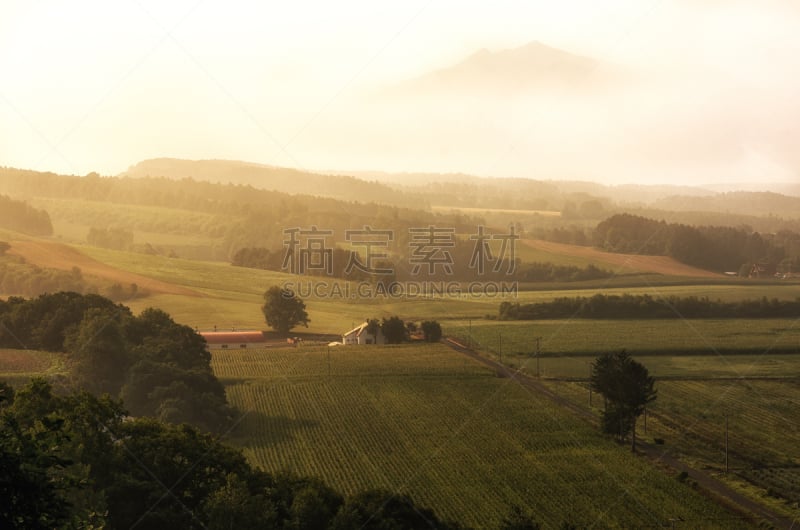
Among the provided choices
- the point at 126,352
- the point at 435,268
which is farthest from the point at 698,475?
the point at 435,268

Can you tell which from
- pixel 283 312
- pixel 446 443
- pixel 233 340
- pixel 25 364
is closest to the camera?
pixel 446 443

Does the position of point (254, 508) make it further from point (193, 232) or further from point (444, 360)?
point (193, 232)

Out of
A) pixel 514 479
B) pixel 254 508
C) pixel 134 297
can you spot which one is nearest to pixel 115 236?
pixel 134 297

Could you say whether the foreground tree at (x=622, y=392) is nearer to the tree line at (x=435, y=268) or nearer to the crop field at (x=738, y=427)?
the crop field at (x=738, y=427)

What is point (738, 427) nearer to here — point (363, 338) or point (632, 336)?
point (632, 336)

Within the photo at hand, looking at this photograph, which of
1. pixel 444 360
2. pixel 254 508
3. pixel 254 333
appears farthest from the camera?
pixel 254 333

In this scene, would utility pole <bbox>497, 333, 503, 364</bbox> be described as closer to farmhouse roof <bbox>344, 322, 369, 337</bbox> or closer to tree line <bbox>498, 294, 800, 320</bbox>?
tree line <bbox>498, 294, 800, 320</bbox>
